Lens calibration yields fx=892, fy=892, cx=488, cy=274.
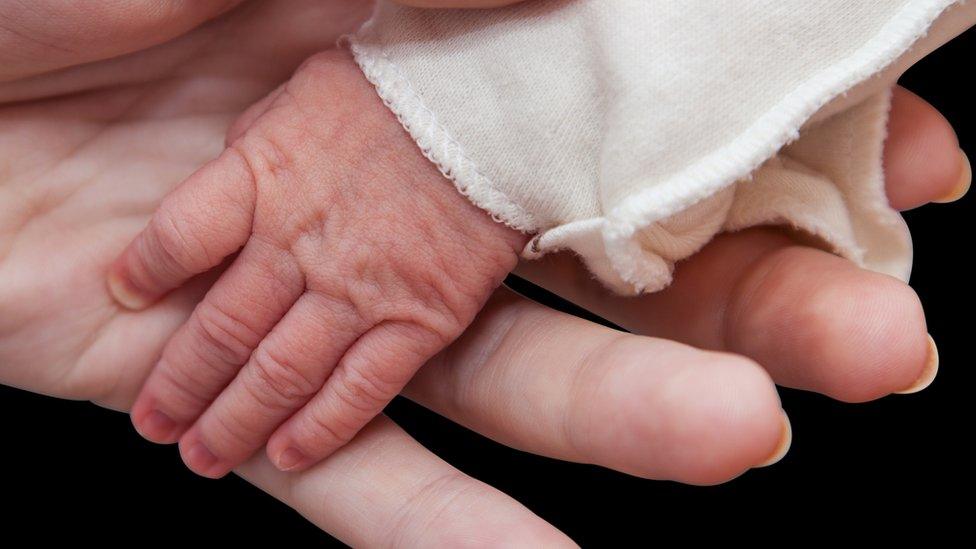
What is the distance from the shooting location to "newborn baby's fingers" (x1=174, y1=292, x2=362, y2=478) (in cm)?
101

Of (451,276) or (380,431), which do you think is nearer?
(451,276)

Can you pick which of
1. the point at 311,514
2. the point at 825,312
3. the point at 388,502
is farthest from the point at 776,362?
the point at 311,514

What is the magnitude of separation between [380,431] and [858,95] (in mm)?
668

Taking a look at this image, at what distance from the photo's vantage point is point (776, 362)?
93cm

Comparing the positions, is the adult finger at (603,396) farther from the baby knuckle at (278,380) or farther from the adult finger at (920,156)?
the adult finger at (920,156)

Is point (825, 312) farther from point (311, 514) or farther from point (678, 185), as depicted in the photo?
point (311, 514)

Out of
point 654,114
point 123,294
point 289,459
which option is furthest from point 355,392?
point 654,114

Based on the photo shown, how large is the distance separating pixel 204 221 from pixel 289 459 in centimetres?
30

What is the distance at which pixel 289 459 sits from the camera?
1.06 m

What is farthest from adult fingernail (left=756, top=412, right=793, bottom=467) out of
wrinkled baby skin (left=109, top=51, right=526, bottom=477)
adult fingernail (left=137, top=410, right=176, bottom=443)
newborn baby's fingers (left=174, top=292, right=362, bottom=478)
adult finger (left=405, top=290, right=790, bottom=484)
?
adult fingernail (left=137, top=410, right=176, bottom=443)

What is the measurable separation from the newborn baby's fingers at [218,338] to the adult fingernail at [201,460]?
0.15ft

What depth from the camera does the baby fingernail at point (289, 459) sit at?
1.05 metres

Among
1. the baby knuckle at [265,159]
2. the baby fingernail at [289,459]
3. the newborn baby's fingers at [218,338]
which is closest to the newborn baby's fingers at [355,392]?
the baby fingernail at [289,459]

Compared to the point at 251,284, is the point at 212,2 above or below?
above
